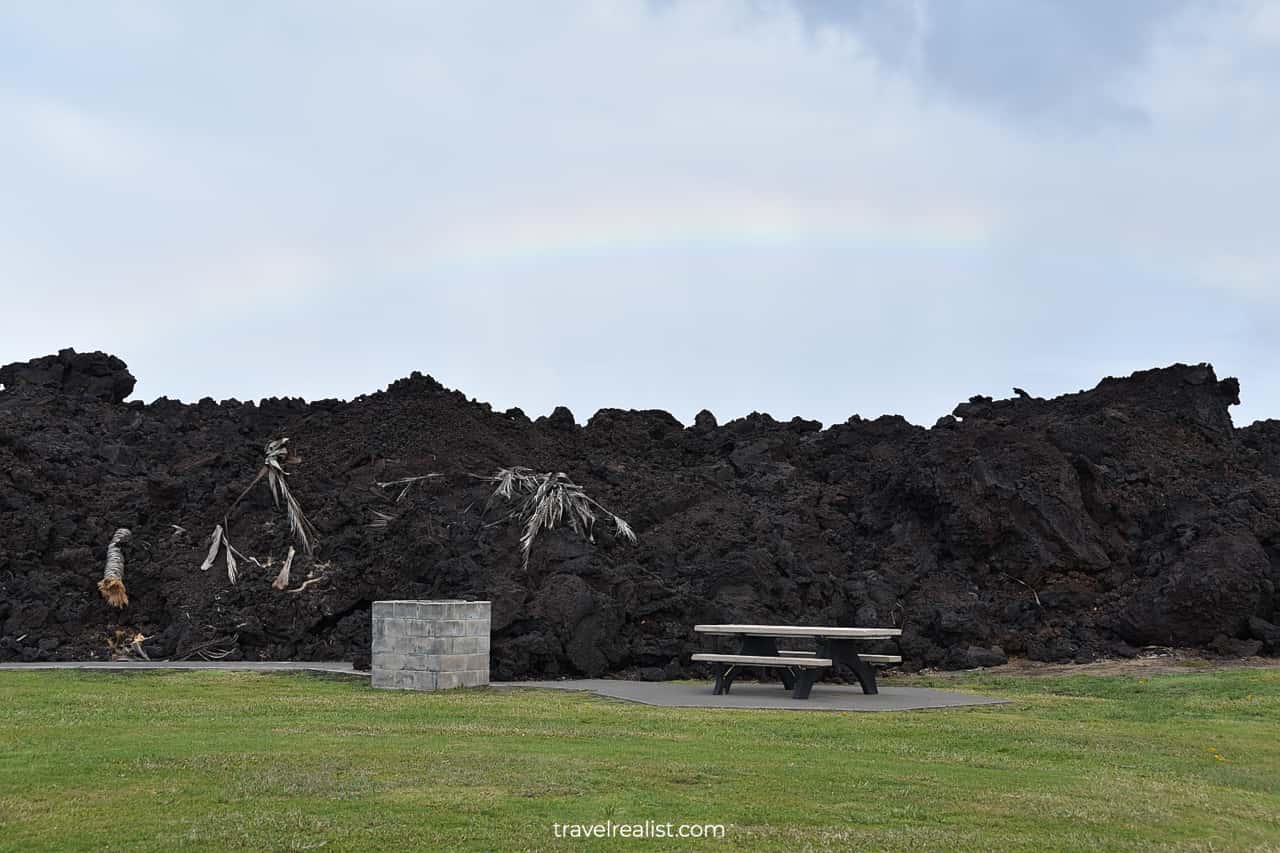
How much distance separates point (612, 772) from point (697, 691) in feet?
24.1

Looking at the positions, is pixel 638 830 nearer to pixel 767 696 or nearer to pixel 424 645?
pixel 767 696

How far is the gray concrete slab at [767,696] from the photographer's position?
15.2 m

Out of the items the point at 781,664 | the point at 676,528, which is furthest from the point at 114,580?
the point at 781,664

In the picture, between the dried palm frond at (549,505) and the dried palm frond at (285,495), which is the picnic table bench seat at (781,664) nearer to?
the dried palm frond at (549,505)

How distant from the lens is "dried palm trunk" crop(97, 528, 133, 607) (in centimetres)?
2361

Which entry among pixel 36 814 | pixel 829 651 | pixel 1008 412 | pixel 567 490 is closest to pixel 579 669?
pixel 829 651

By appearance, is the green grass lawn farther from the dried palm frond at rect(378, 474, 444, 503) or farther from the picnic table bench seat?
the dried palm frond at rect(378, 474, 444, 503)

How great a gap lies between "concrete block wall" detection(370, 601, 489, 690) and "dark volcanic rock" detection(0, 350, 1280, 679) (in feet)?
4.93

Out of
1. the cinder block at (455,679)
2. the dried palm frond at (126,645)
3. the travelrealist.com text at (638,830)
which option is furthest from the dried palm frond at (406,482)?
the travelrealist.com text at (638,830)

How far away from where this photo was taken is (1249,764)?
447 inches

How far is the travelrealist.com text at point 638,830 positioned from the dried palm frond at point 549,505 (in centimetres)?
1362

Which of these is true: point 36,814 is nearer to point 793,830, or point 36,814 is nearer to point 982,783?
point 793,830

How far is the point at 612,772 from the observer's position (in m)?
9.87

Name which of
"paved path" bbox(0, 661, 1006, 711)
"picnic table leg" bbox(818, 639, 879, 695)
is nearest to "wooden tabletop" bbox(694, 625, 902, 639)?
"picnic table leg" bbox(818, 639, 879, 695)
